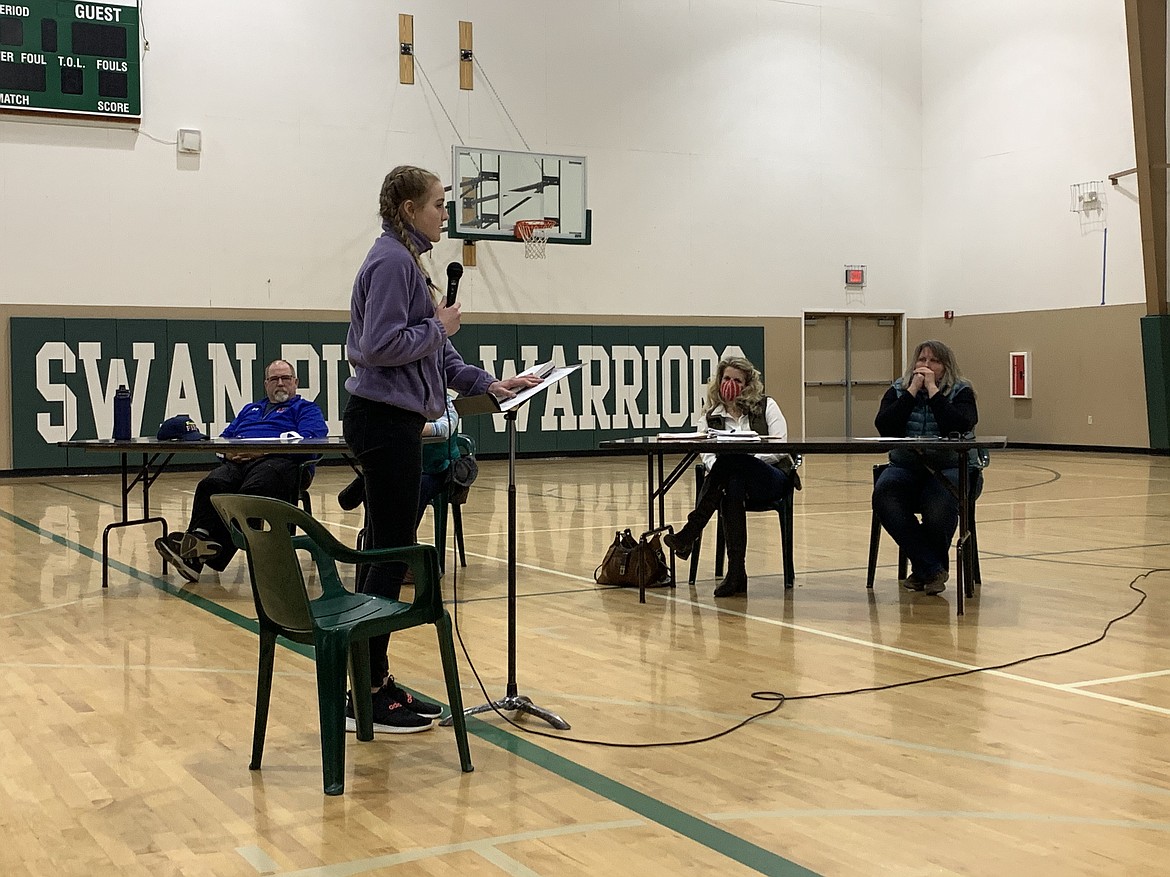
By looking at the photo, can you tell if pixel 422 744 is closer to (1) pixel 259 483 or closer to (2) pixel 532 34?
(1) pixel 259 483

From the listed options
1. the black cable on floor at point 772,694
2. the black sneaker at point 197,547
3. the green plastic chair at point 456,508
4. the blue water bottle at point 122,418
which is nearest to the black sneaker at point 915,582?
the black cable on floor at point 772,694

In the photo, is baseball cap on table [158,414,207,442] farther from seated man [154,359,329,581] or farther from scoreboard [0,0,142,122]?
scoreboard [0,0,142,122]

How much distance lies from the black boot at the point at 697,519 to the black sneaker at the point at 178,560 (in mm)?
2515

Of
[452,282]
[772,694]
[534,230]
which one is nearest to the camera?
[452,282]

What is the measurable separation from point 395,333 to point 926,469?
3.39m

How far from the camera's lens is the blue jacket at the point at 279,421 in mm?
7270

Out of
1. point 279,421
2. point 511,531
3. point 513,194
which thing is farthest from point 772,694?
point 513,194

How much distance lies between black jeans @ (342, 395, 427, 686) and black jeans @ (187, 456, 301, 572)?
3.16 metres

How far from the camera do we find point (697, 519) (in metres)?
6.24

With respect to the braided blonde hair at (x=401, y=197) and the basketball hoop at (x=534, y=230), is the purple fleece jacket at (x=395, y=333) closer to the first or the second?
the braided blonde hair at (x=401, y=197)

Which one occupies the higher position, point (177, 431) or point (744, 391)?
point (744, 391)

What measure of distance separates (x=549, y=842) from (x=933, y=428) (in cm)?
393

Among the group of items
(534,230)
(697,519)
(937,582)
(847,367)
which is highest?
(534,230)

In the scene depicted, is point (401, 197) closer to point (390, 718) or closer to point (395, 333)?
point (395, 333)
